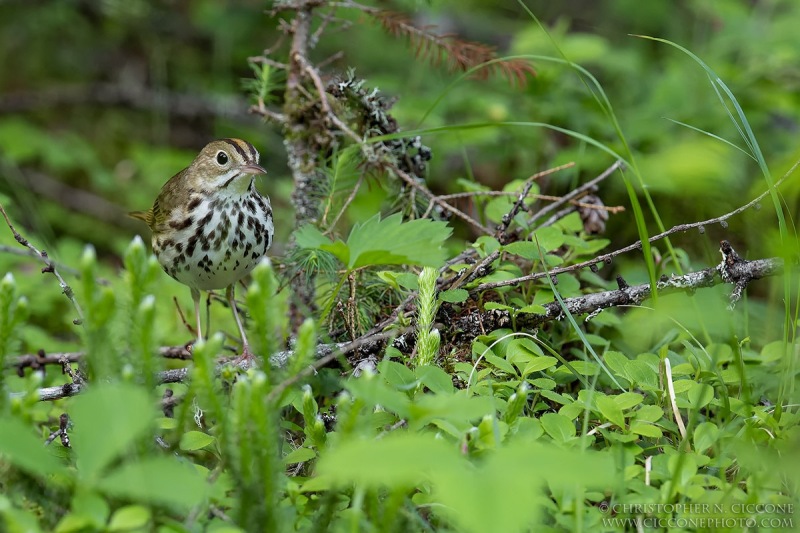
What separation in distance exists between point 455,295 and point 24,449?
1.22 meters

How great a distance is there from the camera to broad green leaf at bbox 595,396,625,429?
1.76 meters

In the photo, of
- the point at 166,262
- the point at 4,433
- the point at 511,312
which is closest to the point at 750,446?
the point at 511,312

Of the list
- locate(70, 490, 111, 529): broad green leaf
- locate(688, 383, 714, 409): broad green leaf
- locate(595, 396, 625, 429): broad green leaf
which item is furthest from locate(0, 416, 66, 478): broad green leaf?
locate(688, 383, 714, 409): broad green leaf

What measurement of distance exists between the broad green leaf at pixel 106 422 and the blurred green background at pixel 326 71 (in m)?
2.33

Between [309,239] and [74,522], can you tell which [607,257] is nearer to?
[309,239]

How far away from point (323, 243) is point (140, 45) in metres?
5.07

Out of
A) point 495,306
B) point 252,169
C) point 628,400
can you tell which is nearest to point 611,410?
point 628,400

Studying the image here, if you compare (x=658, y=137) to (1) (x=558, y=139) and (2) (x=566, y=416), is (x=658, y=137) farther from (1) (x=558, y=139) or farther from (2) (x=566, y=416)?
(2) (x=566, y=416)

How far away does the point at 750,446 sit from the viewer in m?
1.66

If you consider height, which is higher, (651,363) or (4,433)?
(4,433)

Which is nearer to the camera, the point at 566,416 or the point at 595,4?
the point at 566,416

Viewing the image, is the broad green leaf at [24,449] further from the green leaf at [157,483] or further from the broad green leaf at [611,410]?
the broad green leaf at [611,410]

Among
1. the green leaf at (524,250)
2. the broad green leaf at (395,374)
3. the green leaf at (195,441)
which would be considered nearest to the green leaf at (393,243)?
the broad green leaf at (395,374)

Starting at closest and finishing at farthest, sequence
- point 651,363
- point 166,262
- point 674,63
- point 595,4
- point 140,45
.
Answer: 1. point 651,363
2. point 166,262
3. point 674,63
4. point 140,45
5. point 595,4
